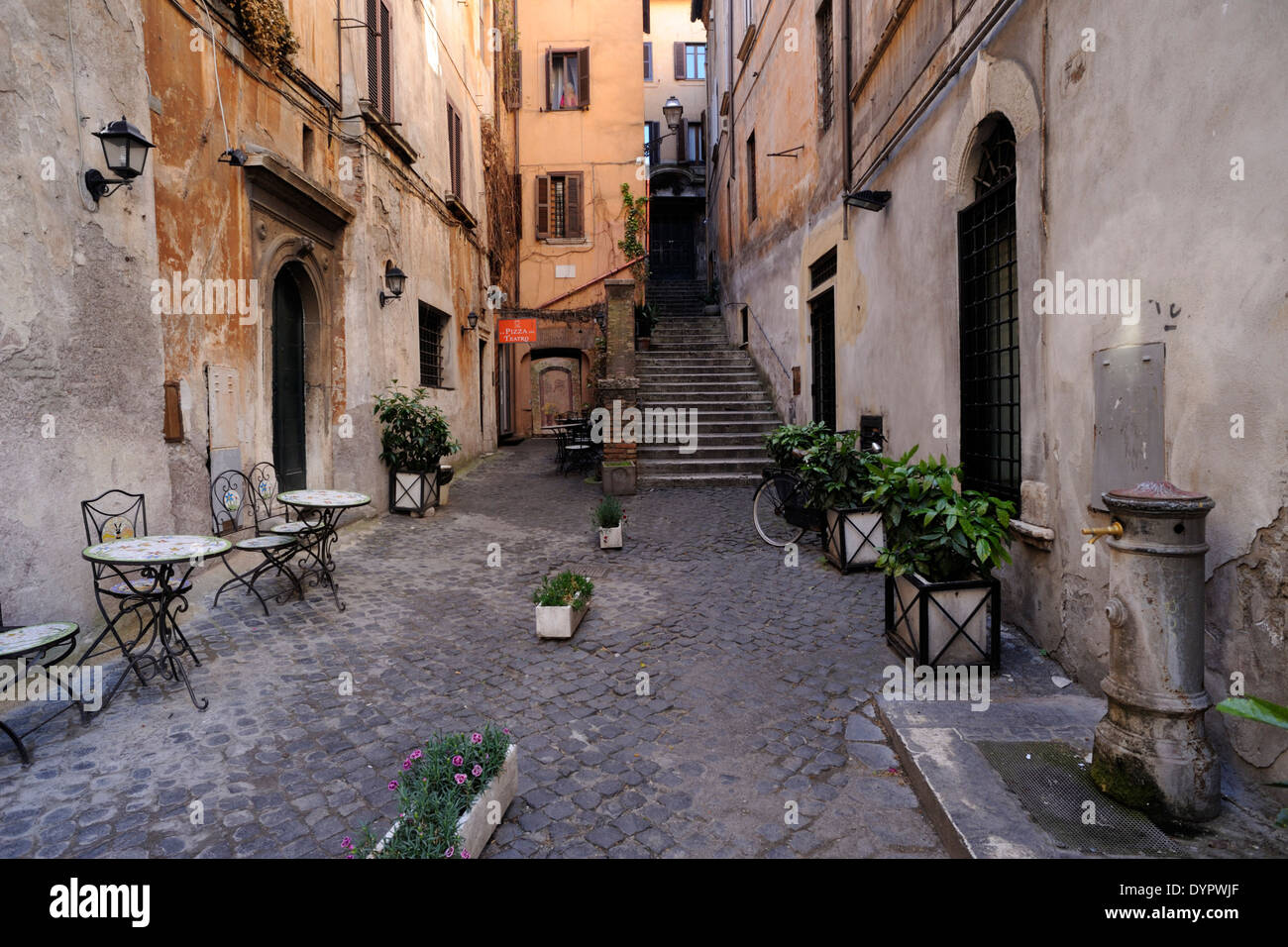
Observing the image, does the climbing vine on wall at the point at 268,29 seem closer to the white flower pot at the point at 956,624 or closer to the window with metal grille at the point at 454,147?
the window with metal grille at the point at 454,147

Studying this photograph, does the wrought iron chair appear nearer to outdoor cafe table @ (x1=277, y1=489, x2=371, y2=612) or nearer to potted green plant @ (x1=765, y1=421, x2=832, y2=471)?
outdoor cafe table @ (x1=277, y1=489, x2=371, y2=612)

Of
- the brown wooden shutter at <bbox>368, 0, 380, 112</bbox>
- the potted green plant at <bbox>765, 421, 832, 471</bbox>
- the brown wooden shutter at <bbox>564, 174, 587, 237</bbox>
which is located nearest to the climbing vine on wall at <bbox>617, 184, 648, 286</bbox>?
the brown wooden shutter at <bbox>564, 174, 587, 237</bbox>

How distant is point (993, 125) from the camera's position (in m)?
4.84

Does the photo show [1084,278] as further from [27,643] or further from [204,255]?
[204,255]

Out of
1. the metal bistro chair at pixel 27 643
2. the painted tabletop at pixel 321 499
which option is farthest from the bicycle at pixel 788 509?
the metal bistro chair at pixel 27 643

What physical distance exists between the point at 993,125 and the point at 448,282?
10.0 meters

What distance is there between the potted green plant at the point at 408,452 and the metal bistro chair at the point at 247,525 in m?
2.39

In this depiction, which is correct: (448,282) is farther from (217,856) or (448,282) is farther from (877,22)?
(217,856)

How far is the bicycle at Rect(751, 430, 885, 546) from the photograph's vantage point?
23.1ft

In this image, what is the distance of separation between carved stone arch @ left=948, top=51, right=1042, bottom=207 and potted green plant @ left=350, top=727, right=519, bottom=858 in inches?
178

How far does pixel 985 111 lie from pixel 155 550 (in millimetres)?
5829

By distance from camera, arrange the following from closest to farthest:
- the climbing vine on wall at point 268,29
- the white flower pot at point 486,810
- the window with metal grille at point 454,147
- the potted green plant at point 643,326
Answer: the white flower pot at point 486,810 < the climbing vine on wall at point 268,29 < the window with metal grille at point 454,147 < the potted green plant at point 643,326

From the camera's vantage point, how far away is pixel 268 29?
6473mm

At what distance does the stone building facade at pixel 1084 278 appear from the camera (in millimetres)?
2537
